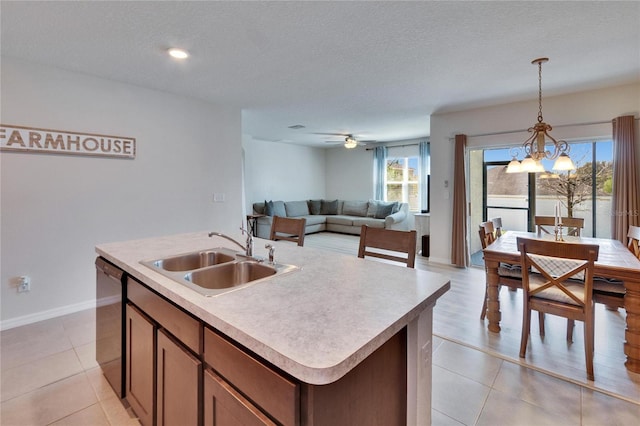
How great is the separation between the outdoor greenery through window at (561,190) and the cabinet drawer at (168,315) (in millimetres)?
5009

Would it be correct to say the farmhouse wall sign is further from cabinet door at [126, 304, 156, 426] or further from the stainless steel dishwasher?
cabinet door at [126, 304, 156, 426]

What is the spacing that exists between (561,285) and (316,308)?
204cm

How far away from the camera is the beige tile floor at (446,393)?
1649 mm

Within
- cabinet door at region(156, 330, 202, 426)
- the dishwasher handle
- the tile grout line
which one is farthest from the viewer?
the tile grout line

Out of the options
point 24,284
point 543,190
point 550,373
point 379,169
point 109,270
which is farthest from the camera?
point 379,169

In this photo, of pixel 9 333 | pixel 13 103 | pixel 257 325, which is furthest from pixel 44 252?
pixel 257 325

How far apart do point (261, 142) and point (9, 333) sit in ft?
19.3

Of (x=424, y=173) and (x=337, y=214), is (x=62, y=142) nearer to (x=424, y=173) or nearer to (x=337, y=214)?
(x=337, y=214)

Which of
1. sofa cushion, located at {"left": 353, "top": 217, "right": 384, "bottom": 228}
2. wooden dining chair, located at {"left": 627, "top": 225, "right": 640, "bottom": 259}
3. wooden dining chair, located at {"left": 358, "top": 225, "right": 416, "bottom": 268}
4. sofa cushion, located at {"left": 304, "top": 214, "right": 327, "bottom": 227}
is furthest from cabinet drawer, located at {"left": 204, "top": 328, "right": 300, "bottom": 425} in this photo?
sofa cushion, located at {"left": 304, "top": 214, "right": 327, "bottom": 227}

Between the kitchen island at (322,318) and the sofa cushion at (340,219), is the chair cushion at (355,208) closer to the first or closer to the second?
the sofa cushion at (340,219)

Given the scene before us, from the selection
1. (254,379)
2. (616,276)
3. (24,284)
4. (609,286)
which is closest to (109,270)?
(254,379)

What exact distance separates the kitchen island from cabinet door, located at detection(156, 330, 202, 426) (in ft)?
0.16

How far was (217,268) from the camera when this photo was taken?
1560 mm

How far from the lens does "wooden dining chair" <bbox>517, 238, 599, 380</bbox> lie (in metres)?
1.95
